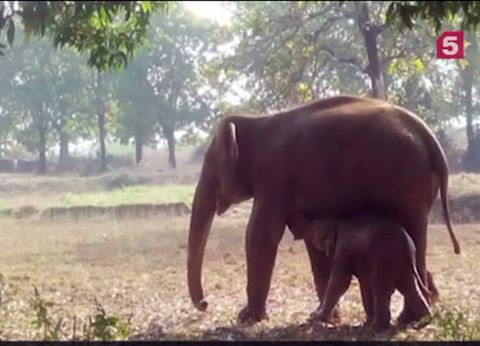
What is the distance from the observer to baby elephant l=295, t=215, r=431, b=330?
10.1ft

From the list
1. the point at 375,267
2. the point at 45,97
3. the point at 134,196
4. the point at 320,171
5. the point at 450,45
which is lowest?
the point at 375,267

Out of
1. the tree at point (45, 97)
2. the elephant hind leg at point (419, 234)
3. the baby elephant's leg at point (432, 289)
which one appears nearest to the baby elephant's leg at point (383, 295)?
the elephant hind leg at point (419, 234)

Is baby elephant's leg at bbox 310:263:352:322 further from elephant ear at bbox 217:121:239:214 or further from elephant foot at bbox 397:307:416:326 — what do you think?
elephant ear at bbox 217:121:239:214

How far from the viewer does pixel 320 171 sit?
3.35 m

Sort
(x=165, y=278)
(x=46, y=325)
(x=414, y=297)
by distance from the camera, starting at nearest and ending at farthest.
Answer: (x=46, y=325), (x=414, y=297), (x=165, y=278)

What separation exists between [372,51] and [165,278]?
136cm

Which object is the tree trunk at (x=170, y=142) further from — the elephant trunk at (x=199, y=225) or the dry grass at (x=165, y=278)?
the dry grass at (x=165, y=278)

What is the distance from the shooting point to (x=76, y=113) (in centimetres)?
360

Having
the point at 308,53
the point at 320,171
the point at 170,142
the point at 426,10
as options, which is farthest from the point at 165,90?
the point at 426,10

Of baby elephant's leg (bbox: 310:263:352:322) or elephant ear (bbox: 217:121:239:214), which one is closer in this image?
baby elephant's leg (bbox: 310:263:352:322)

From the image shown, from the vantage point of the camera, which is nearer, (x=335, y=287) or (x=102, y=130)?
(x=335, y=287)

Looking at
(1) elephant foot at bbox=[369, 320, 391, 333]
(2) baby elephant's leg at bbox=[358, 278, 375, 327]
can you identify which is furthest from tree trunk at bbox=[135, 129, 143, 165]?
(1) elephant foot at bbox=[369, 320, 391, 333]

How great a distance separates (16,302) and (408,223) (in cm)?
137

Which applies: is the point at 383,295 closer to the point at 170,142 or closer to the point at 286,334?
the point at 286,334
